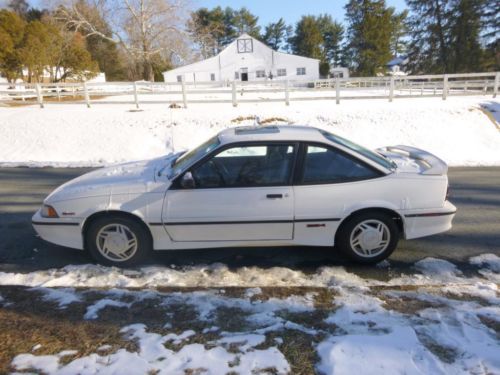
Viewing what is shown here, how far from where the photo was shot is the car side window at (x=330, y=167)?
3982 mm

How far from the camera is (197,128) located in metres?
14.0

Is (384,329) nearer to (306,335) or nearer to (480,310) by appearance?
(306,335)

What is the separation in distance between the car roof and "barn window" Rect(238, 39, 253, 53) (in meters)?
46.9

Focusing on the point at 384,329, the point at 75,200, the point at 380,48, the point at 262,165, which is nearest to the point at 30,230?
the point at 75,200

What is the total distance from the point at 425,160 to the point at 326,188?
1.41 metres

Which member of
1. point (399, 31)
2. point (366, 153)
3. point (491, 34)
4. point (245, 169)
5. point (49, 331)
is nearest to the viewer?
point (49, 331)

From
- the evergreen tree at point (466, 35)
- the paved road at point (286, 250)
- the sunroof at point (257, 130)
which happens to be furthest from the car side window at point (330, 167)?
the evergreen tree at point (466, 35)

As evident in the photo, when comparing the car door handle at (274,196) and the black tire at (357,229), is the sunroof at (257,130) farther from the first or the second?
the black tire at (357,229)

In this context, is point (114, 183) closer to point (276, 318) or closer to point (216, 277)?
point (216, 277)

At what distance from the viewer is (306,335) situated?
2.77m

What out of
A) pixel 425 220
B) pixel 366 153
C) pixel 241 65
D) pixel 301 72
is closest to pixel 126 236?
pixel 366 153

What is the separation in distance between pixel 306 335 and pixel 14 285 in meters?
2.73

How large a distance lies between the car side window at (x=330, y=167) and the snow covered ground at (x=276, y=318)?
3.07 feet

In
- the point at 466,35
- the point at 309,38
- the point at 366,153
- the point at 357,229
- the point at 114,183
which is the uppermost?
the point at 309,38
